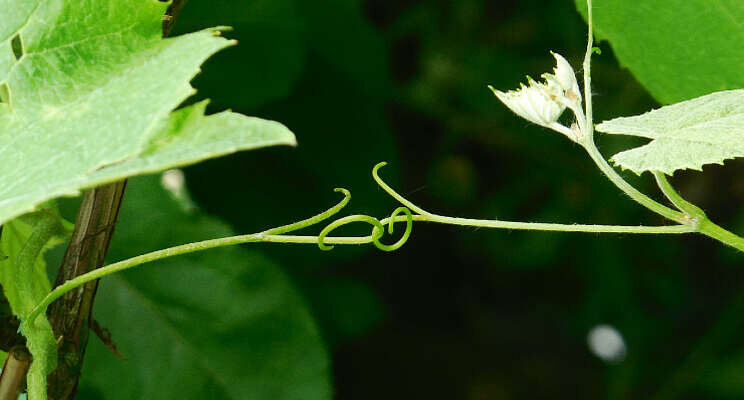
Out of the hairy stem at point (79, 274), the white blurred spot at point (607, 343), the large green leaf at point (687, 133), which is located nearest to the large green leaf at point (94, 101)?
the hairy stem at point (79, 274)

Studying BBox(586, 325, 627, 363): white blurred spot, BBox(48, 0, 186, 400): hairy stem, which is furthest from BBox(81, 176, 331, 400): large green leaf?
BBox(586, 325, 627, 363): white blurred spot

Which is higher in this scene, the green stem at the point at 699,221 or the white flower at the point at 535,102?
the white flower at the point at 535,102

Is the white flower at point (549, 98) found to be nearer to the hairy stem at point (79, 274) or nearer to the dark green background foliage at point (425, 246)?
the hairy stem at point (79, 274)

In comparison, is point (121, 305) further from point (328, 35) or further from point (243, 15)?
point (328, 35)

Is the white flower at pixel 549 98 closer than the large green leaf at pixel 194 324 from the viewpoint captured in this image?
Yes

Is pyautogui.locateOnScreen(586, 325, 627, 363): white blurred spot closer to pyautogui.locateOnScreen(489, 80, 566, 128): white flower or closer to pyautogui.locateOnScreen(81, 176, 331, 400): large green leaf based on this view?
pyautogui.locateOnScreen(81, 176, 331, 400): large green leaf

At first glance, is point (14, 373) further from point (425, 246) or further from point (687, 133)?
point (425, 246)

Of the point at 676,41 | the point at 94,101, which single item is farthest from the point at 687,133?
the point at 94,101
